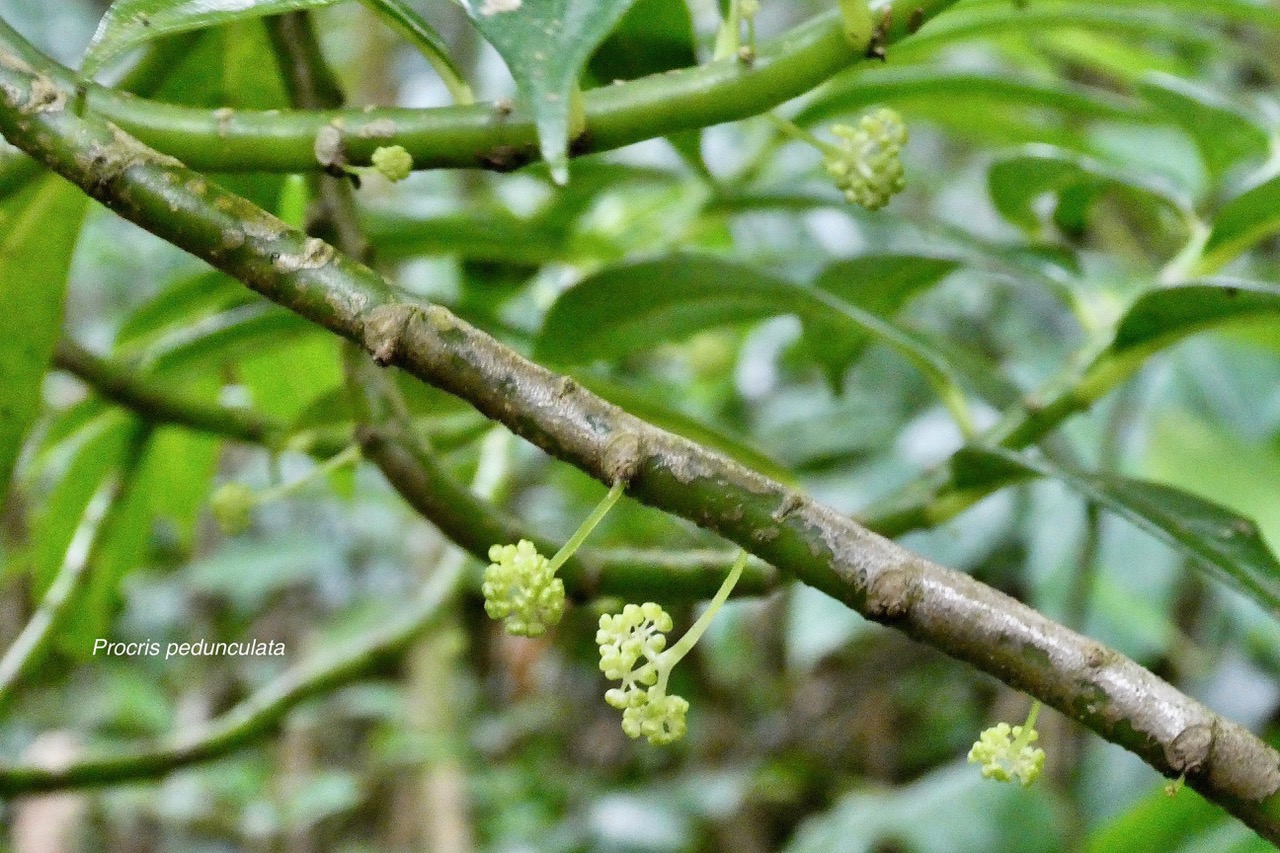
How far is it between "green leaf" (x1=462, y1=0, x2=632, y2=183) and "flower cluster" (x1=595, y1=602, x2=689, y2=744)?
0.12 meters

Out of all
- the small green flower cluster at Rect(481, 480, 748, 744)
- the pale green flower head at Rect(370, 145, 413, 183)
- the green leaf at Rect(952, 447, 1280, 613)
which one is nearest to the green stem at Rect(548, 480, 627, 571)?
the small green flower cluster at Rect(481, 480, 748, 744)

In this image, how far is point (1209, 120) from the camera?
0.73 meters

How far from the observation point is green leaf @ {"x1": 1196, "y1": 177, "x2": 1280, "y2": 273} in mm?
589

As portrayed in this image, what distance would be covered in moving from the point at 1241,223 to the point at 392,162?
0.46 m

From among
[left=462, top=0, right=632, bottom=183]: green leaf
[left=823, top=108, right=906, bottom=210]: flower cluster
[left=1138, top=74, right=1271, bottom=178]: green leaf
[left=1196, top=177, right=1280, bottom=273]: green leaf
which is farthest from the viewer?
[left=1138, top=74, right=1271, bottom=178]: green leaf

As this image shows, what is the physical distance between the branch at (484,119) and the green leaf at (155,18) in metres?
0.03

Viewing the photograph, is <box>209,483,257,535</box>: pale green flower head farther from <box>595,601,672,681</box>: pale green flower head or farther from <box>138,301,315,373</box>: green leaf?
<box>595,601,672,681</box>: pale green flower head

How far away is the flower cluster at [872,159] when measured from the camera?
43cm

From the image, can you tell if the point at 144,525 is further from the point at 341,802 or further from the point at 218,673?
the point at 218,673

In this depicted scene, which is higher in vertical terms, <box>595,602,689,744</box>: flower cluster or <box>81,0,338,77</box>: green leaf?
<box>81,0,338,77</box>: green leaf

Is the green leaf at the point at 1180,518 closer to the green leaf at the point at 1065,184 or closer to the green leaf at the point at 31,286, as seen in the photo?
the green leaf at the point at 1065,184

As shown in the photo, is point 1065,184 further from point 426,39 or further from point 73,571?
point 73,571

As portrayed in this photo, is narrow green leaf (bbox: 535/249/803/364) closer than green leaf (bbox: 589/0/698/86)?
No

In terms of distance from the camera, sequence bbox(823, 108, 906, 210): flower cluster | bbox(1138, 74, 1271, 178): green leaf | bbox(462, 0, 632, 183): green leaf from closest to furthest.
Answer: bbox(462, 0, 632, 183): green leaf < bbox(823, 108, 906, 210): flower cluster < bbox(1138, 74, 1271, 178): green leaf
